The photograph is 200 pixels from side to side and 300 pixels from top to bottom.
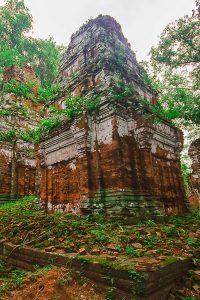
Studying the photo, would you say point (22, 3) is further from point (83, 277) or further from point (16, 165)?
point (83, 277)

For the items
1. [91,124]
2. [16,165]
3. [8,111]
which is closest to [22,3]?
[8,111]

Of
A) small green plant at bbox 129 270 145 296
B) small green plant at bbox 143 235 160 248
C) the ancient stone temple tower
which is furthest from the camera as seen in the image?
the ancient stone temple tower

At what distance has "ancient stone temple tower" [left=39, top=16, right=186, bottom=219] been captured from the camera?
673 centimetres

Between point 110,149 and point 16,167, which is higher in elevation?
point 16,167

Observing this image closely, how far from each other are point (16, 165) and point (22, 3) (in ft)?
56.9

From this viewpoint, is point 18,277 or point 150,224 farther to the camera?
point 150,224

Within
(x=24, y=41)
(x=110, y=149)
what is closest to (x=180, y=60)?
(x=110, y=149)

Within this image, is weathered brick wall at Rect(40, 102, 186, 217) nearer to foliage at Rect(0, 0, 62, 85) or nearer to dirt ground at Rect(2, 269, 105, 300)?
dirt ground at Rect(2, 269, 105, 300)

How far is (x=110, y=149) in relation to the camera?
275 inches

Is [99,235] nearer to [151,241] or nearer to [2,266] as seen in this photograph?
[151,241]

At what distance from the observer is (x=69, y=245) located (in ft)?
14.6

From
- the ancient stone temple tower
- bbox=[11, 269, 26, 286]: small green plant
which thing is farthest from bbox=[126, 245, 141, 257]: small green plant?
the ancient stone temple tower

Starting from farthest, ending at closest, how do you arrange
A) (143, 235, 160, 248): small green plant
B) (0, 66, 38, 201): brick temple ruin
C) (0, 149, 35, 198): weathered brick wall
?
1. (0, 66, 38, 201): brick temple ruin
2. (0, 149, 35, 198): weathered brick wall
3. (143, 235, 160, 248): small green plant

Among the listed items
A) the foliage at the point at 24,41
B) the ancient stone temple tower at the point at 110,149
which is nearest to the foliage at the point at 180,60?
the ancient stone temple tower at the point at 110,149
